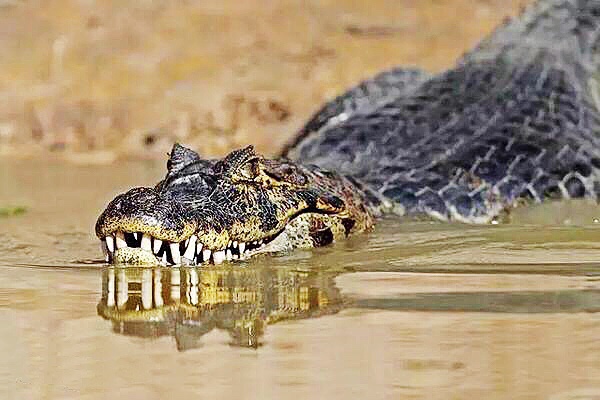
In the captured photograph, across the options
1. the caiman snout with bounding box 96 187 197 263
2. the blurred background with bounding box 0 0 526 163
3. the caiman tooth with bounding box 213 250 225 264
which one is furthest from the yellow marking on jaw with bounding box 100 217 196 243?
the blurred background with bounding box 0 0 526 163

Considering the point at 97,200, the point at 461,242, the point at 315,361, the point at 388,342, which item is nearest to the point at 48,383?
the point at 315,361

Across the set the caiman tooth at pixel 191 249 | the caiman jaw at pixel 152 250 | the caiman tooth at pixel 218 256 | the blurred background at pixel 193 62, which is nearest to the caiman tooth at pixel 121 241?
the caiman jaw at pixel 152 250

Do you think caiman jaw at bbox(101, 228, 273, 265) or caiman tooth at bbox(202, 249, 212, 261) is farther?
caiman tooth at bbox(202, 249, 212, 261)

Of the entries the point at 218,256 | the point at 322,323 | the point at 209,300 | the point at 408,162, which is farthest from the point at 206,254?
the point at 408,162

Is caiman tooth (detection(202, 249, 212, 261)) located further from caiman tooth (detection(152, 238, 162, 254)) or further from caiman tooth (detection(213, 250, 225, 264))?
caiman tooth (detection(152, 238, 162, 254))

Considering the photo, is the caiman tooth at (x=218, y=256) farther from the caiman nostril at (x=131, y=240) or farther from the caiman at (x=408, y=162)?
the caiman nostril at (x=131, y=240)

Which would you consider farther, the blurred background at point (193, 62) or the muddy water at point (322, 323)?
the blurred background at point (193, 62)

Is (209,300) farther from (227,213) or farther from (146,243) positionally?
(227,213)

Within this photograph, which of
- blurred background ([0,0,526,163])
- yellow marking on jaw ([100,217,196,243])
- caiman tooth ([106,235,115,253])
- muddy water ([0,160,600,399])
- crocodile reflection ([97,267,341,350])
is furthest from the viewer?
blurred background ([0,0,526,163])
